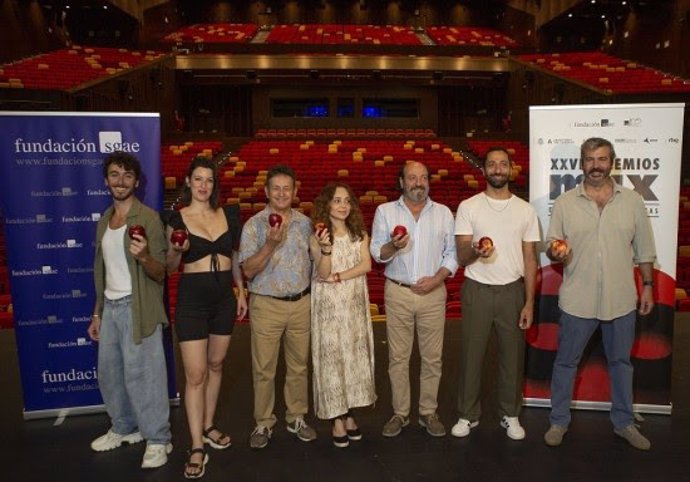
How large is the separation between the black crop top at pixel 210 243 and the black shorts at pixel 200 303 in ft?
0.22

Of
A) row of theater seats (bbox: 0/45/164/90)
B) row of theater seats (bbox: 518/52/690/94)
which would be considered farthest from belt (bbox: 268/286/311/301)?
row of theater seats (bbox: 518/52/690/94)

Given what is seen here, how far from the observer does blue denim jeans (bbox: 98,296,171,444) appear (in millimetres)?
2789

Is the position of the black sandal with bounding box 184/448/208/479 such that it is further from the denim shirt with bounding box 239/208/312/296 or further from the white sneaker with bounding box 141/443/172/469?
the denim shirt with bounding box 239/208/312/296

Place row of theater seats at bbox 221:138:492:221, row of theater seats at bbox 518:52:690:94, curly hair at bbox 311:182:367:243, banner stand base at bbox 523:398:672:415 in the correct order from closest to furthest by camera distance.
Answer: curly hair at bbox 311:182:367:243 < banner stand base at bbox 523:398:672:415 < row of theater seats at bbox 221:138:492:221 < row of theater seats at bbox 518:52:690:94

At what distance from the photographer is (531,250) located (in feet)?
9.75

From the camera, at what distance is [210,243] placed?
2.66 meters

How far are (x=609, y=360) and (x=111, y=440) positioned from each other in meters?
2.72

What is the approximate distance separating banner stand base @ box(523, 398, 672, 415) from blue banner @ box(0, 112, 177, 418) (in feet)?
7.55

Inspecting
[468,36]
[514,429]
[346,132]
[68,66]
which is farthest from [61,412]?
[468,36]

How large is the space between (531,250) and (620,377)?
828mm

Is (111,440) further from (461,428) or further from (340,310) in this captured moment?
(461,428)

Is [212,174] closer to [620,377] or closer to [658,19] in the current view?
[620,377]

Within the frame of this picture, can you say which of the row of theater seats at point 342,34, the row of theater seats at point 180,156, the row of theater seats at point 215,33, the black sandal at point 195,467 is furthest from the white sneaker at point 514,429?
the row of theater seats at point 215,33

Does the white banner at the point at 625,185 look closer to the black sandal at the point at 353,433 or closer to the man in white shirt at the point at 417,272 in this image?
the man in white shirt at the point at 417,272
